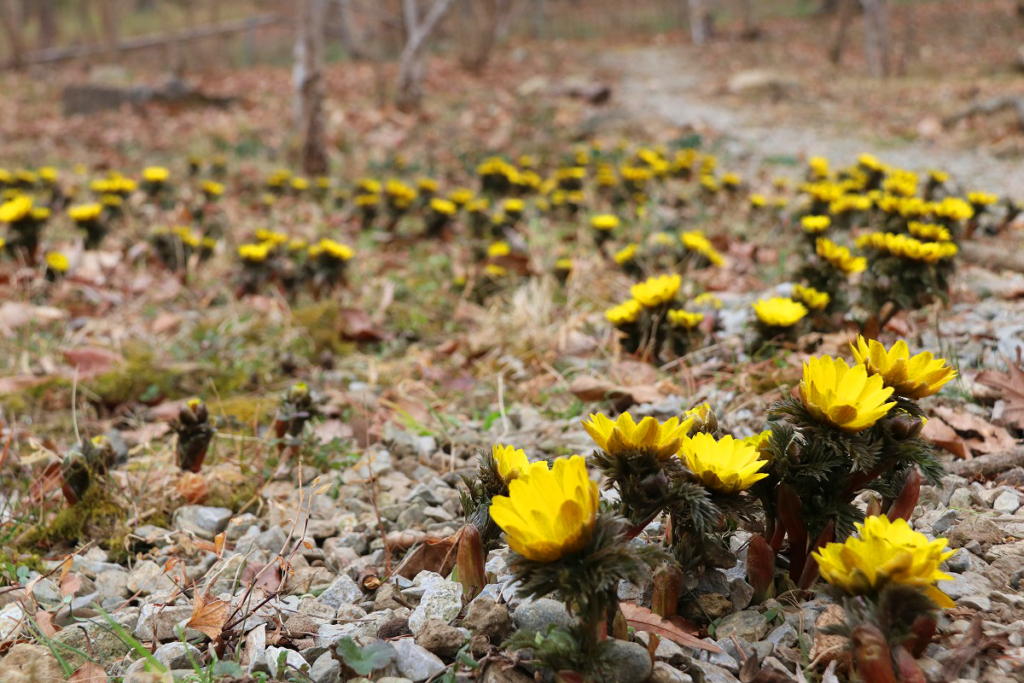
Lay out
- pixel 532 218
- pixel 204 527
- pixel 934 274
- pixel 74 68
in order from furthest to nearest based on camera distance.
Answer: pixel 74 68
pixel 532 218
pixel 934 274
pixel 204 527

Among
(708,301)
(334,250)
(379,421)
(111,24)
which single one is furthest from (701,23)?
(379,421)

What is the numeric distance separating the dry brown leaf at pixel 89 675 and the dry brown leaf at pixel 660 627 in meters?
0.90

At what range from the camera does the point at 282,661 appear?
1257mm

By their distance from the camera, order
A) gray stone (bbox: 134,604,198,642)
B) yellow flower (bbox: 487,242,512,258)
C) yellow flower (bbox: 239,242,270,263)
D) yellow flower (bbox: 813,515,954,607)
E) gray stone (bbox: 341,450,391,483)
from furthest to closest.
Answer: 1. yellow flower (bbox: 487,242,512,258)
2. yellow flower (bbox: 239,242,270,263)
3. gray stone (bbox: 341,450,391,483)
4. gray stone (bbox: 134,604,198,642)
5. yellow flower (bbox: 813,515,954,607)

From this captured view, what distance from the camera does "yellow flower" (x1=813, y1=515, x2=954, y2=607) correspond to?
1008 millimetres

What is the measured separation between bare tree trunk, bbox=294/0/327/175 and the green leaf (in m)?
6.80

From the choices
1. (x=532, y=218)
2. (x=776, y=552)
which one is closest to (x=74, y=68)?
(x=532, y=218)

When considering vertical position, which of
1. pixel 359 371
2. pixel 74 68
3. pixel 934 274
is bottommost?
pixel 359 371

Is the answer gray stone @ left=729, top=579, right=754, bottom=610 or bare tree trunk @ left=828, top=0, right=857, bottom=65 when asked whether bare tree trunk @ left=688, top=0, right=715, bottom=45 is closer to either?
bare tree trunk @ left=828, top=0, right=857, bottom=65

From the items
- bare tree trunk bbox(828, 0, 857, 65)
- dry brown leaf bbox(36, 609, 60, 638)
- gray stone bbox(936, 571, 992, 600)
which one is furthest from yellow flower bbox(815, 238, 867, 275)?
bare tree trunk bbox(828, 0, 857, 65)

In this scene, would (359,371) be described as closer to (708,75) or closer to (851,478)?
(851,478)

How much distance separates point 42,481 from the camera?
2.12 meters

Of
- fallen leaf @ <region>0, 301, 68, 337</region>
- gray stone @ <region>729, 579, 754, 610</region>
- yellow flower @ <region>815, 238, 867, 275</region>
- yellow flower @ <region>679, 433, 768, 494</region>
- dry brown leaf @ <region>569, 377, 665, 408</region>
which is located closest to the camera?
yellow flower @ <region>679, 433, 768, 494</region>

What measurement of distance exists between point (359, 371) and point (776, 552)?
2145 mm
